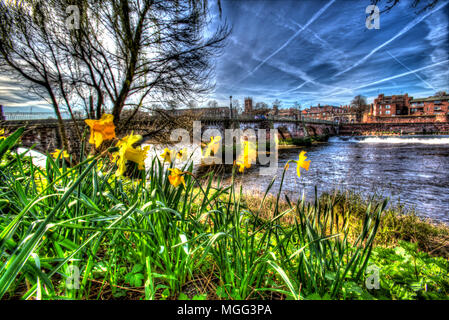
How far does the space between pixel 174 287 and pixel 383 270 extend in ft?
3.79

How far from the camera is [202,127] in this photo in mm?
15602

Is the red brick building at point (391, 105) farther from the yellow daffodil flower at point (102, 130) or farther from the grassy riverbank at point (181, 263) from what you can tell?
the yellow daffodil flower at point (102, 130)

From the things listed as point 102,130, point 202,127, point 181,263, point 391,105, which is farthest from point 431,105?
point 102,130

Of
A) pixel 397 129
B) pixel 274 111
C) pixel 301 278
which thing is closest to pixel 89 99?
pixel 301 278

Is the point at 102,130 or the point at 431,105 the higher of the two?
the point at 431,105

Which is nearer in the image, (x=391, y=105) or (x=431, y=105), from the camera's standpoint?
(x=431, y=105)

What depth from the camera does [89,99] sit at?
5777mm

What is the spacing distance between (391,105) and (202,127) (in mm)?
71743

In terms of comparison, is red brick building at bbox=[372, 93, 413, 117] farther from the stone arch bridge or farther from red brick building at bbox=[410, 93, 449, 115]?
the stone arch bridge

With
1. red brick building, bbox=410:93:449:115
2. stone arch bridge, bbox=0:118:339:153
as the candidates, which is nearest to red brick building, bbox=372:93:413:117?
red brick building, bbox=410:93:449:115

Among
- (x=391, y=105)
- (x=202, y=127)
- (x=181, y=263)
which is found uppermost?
(x=391, y=105)

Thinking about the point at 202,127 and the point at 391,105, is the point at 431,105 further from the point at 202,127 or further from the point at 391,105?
the point at 202,127

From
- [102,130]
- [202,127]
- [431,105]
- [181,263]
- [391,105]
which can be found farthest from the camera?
[391,105]
